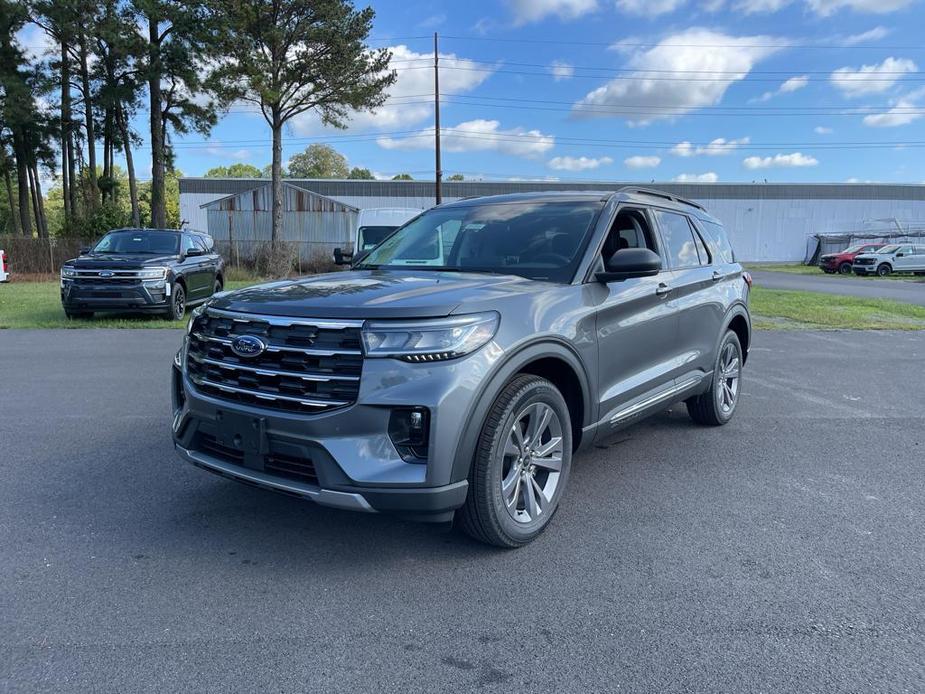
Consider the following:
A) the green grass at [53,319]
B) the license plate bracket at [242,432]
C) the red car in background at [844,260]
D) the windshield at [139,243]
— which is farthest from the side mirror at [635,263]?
the red car in background at [844,260]

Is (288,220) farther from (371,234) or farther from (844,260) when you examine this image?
(844,260)

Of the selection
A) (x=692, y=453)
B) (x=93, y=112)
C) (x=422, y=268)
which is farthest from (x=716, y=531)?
(x=93, y=112)

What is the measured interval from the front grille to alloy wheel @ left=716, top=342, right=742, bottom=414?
3.78 metres

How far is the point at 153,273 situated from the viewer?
38.3ft

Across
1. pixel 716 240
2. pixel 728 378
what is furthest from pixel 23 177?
pixel 728 378

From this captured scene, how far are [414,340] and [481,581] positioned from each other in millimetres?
1174

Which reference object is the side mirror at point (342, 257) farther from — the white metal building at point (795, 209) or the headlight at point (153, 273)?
the white metal building at point (795, 209)

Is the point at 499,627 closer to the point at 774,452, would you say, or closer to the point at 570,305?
the point at 570,305

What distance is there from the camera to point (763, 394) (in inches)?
282

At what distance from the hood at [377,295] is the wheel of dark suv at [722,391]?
8.36ft

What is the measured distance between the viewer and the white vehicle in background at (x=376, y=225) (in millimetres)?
17641

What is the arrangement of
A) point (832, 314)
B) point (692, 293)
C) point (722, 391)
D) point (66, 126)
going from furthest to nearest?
point (66, 126) < point (832, 314) < point (722, 391) < point (692, 293)

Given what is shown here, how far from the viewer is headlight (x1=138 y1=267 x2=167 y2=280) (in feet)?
38.0

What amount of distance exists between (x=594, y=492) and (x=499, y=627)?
Answer: 166 cm
